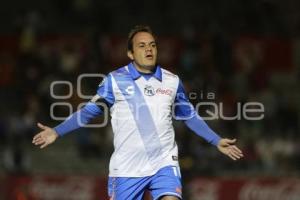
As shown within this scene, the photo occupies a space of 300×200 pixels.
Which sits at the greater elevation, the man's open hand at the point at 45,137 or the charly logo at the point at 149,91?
the charly logo at the point at 149,91

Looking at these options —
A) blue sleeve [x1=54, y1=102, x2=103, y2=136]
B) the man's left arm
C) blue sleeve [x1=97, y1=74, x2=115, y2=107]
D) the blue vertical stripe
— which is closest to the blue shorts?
the blue vertical stripe

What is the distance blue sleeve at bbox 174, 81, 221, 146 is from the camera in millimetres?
6727

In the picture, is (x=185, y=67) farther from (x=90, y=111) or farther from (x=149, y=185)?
(x=149, y=185)

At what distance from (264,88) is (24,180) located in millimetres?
5200

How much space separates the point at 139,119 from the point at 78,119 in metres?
0.52

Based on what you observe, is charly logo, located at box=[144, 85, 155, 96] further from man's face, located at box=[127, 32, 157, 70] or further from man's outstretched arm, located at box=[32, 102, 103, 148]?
man's outstretched arm, located at box=[32, 102, 103, 148]

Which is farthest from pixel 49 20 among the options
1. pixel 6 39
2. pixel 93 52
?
pixel 93 52

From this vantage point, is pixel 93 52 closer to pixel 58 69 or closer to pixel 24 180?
pixel 58 69

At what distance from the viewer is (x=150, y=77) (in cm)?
668

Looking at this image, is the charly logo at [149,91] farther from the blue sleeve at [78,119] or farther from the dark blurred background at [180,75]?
the dark blurred background at [180,75]

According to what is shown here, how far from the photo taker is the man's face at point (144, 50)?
659cm

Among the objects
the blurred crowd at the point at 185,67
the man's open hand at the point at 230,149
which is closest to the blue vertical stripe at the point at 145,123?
the man's open hand at the point at 230,149

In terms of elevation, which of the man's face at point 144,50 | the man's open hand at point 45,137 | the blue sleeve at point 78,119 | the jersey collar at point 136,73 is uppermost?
the man's face at point 144,50

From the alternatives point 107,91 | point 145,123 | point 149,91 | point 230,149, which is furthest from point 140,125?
point 230,149
